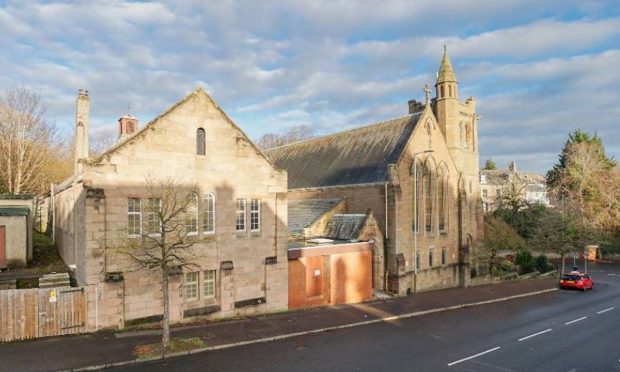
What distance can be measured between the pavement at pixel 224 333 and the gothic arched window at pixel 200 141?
7.81 meters

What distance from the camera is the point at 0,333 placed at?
14.0 m

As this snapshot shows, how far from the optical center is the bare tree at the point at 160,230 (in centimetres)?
1588

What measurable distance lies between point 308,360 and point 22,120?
36.9m

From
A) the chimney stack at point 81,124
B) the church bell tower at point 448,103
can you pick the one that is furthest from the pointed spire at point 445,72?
the chimney stack at point 81,124

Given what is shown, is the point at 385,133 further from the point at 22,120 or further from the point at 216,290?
the point at 22,120

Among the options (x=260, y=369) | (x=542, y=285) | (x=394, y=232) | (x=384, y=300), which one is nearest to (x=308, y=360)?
(x=260, y=369)

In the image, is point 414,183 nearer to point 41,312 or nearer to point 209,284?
point 209,284

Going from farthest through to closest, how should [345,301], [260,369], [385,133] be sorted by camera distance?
[385,133]
[345,301]
[260,369]

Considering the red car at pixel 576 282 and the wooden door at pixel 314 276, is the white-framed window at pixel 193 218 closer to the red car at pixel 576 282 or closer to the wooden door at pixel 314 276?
the wooden door at pixel 314 276

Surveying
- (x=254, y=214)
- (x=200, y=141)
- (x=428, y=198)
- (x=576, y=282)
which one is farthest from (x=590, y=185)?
(x=200, y=141)

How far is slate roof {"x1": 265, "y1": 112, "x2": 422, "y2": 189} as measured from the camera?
32000mm

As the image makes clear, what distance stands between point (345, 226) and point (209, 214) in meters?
12.1

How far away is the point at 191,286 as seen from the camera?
18.3 m

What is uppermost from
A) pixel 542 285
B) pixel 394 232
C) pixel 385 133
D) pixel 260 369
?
pixel 385 133
